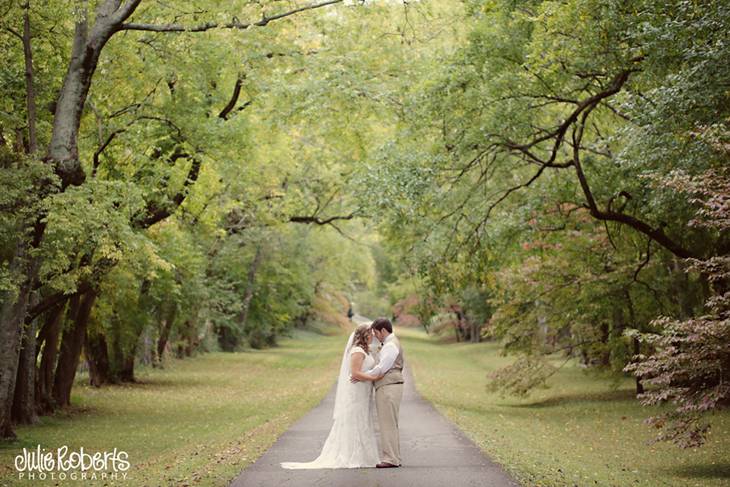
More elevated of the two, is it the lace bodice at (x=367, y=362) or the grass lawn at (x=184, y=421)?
the lace bodice at (x=367, y=362)

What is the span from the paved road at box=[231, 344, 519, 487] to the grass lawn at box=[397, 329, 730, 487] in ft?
1.38

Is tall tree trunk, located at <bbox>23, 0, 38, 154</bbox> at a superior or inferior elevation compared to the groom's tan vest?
superior

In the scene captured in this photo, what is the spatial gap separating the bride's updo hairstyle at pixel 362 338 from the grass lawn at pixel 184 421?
7.54ft

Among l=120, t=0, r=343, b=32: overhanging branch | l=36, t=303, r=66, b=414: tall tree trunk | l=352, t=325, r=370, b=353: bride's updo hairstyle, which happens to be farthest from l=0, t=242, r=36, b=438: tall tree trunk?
l=352, t=325, r=370, b=353: bride's updo hairstyle

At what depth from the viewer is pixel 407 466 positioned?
10875mm

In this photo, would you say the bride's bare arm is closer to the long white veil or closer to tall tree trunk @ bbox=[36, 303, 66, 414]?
the long white veil

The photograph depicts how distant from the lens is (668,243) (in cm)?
1630

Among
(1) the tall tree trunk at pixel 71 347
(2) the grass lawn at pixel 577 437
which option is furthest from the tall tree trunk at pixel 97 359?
(2) the grass lawn at pixel 577 437

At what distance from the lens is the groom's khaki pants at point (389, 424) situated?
1088cm

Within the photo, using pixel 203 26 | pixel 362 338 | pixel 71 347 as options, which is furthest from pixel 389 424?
pixel 71 347

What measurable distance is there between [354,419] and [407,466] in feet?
3.22

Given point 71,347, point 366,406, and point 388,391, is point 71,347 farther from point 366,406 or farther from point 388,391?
point 388,391

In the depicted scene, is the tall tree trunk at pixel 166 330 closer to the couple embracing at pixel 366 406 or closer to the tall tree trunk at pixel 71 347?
the tall tree trunk at pixel 71 347

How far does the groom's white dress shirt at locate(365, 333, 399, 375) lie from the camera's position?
36.6ft
